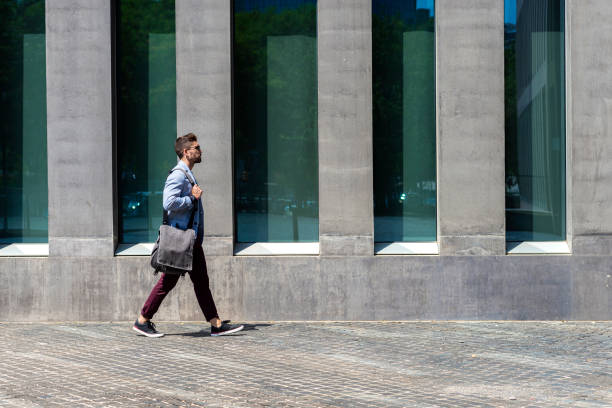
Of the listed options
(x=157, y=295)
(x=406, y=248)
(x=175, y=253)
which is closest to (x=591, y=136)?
(x=406, y=248)

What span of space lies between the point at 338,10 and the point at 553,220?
3.76 m

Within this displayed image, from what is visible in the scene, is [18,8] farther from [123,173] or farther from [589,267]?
[589,267]

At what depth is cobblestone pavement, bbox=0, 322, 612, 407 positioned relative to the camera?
675cm

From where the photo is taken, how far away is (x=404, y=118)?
442 inches

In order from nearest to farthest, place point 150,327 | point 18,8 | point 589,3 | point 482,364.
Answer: point 482,364, point 150,327, point 589,3, point 18,8

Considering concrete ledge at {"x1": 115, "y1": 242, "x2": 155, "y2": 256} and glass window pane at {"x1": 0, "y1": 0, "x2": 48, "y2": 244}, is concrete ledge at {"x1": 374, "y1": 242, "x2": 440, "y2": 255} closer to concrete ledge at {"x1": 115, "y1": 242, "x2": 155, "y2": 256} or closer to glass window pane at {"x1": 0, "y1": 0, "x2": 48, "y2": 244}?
concrete ledge at {"x1": 115, "y1": 242, "x2": 155, "y2": 256}

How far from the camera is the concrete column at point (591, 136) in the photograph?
1061cm

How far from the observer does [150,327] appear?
9.64 m

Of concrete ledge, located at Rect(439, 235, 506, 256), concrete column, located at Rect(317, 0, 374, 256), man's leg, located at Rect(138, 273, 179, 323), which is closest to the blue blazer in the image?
man's leg, located at Rect(138, 273, 179, 323)

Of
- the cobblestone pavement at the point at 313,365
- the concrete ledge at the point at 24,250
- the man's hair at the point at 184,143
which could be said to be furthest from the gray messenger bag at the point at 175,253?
the concrete ledge at the point at 24,250

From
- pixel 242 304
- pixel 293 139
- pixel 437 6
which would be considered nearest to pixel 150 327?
pixel 242 304

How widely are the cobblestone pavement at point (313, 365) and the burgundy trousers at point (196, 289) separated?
1.07 ft

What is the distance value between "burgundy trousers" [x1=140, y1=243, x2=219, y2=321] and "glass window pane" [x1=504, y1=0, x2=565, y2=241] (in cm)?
389

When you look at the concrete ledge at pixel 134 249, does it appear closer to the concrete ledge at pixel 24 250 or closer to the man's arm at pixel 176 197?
the concrete ledge at pixel 24 250
